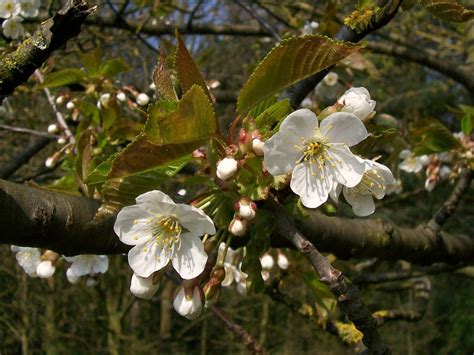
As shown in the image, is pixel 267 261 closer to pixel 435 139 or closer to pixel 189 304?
pixel 435 139

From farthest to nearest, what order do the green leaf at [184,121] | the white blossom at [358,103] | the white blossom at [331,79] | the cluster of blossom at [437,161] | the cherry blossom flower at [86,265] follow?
the white blossom at [331,79]
the cluster of blossom at [437,161]
the cherry blossom flower at [86,265]
the white blossom at [358,103]
the green leaf at [184,121]

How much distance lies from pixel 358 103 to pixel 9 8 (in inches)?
63.0

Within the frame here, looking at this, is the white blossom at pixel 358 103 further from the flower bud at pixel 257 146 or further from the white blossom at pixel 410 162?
the white blossom at pixel 410 162

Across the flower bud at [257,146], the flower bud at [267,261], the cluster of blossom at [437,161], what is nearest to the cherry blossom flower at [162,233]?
the flower bud at [257,146]

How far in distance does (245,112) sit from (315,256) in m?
0.25

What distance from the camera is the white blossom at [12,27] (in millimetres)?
2029

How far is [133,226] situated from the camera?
3.00 feet

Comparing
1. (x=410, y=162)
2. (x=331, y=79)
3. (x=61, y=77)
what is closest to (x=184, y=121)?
(x=61, y=77)

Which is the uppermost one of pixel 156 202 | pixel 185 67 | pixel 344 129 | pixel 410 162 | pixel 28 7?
pixel 185 67

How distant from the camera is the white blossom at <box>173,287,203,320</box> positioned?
2.96 ft

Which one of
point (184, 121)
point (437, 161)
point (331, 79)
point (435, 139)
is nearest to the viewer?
point (184, 121)

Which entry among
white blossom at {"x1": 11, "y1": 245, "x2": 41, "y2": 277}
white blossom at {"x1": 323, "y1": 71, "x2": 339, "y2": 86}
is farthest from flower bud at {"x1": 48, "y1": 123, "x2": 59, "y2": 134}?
white blossom at {"x1": 323, "y1": 71, "x2": 339, "y2": 86}

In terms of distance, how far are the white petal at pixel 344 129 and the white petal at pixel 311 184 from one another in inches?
2.4

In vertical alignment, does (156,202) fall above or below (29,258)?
above
